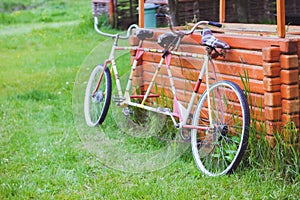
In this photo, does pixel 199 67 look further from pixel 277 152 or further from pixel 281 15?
pixel 277 152

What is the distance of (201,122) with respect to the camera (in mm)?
4609

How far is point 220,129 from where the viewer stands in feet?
13.9

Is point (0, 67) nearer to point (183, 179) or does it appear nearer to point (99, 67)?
point (99, 67)

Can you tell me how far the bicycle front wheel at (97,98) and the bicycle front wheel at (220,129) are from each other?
3.83 ft

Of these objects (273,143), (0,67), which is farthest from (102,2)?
(273,143)

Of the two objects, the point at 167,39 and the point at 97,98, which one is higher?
the point at 167,39

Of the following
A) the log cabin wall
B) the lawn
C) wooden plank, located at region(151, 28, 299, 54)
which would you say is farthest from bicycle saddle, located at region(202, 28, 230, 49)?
the log cabin wall

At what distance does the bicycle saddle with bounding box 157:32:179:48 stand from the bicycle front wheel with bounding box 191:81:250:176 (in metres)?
0.60

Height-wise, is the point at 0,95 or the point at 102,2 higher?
the point at 102,2

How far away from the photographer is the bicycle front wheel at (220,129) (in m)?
4.20

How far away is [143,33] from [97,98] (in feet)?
2.55

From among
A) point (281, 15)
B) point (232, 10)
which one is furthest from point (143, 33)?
point (232, 10)

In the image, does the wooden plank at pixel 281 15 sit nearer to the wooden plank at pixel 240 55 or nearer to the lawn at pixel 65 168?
the wooden plank at pixel 240 55

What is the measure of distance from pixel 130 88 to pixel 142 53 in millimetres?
326
